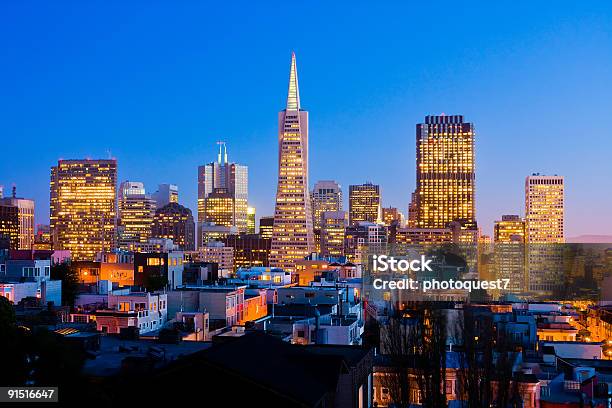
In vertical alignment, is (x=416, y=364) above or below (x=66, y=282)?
below

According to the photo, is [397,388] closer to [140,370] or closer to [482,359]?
[482,359]

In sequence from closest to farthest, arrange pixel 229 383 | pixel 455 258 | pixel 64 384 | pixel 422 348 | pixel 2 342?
pixel 64 384, pixel 2 342, pixel 229 383, pixel 422 348, pixel 455 258

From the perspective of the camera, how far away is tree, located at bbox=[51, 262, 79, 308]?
74938 millimetres

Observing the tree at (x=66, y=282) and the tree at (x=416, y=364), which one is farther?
the tree at (x=66, y=282)

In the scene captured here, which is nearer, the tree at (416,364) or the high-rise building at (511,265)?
the tree at (416,364)

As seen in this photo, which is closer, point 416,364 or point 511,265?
point 416,364

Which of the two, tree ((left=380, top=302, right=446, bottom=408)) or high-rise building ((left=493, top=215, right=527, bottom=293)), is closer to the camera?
tree ((left=380, top=302, right=446, bottom=408))

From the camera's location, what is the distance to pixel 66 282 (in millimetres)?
82875

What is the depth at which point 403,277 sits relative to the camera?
78.4 metres

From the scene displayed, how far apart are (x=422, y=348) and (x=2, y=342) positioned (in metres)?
20.2

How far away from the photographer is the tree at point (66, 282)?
7494 centimetres

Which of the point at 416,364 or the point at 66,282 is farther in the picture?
the point at 66,282

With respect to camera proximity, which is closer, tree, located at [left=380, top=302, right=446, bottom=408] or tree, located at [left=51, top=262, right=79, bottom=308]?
tree, located at [left=380, top=302, right=446, bottom=408]

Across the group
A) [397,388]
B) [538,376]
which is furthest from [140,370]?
[538,376]
